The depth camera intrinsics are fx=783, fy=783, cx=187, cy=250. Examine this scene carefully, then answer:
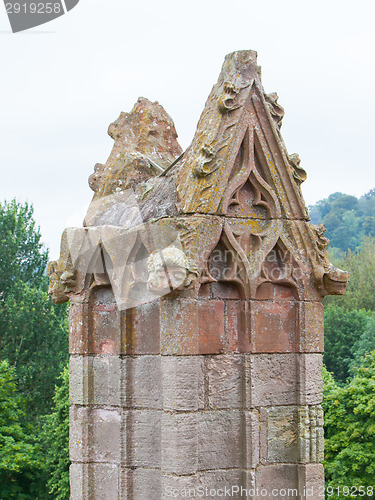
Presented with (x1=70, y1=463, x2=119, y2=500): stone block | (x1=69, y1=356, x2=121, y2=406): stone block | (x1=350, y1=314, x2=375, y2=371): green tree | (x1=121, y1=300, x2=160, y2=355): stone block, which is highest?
(x1=121, y1=300, x2=160, y2=355): stone block

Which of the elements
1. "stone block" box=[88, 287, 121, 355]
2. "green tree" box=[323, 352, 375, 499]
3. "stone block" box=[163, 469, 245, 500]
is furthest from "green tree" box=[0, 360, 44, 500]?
"stone block" box=[163, 469, 245, 500]

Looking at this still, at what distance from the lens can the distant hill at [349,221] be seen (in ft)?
276

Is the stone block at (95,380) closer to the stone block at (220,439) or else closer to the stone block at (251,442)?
the stone block at (220,439)

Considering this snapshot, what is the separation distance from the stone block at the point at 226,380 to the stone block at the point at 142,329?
521mm

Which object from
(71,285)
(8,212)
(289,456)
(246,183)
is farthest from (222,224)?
(8,212)

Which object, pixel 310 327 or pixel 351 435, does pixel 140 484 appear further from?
pixel 351 435

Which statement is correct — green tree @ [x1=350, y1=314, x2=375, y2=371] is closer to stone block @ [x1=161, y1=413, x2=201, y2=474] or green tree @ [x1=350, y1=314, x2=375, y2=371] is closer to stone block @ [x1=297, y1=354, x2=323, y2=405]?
stone block @ [x1=297, y1=354, x2=323, y2=405]

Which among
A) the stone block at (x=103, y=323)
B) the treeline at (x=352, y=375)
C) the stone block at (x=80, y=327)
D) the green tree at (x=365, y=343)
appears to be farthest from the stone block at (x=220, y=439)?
the green tree at (x=365, y=343)

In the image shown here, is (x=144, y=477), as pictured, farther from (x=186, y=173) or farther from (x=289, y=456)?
(x=186, y=173)

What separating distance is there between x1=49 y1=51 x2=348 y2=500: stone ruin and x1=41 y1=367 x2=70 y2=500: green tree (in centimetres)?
1818

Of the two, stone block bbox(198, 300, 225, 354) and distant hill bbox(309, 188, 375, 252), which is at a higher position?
distant hill bbox(309, 188, 375, 252)

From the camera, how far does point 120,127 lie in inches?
320

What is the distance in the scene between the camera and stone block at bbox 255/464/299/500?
6.45 metres

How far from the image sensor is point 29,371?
30.6 meters
